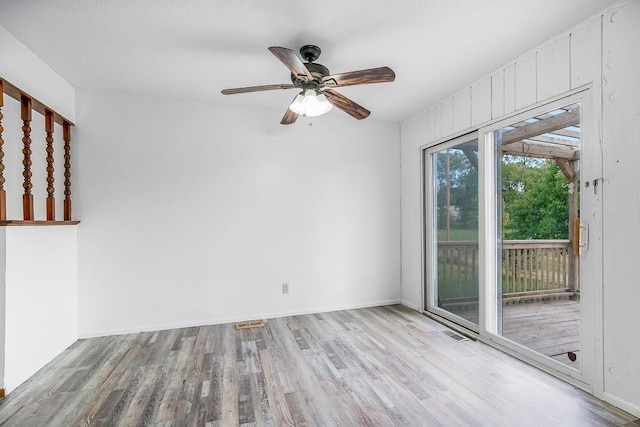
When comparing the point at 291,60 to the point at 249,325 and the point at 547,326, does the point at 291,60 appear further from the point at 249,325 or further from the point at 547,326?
the point at 547,326

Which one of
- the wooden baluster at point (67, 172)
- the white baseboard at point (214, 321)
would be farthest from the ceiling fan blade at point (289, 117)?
the white baseboard at point (214, 321)

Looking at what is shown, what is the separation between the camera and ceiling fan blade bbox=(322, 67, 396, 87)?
2129mm

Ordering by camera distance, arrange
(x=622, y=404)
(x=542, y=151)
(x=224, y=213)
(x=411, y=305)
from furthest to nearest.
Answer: (x=411, y=305)
(x=224, y=213)
(x=542, y=151)
(x=622, y=404)

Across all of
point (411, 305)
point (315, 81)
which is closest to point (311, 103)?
point (315, 81)

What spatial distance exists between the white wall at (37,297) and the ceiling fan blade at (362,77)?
256 centimetres

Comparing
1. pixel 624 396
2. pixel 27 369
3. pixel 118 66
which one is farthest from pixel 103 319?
pixel 624 396

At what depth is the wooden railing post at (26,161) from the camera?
7.79ft

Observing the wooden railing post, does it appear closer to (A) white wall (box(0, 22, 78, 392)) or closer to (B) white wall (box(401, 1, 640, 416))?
(A) white wall (box(0, 22, 78, 392))

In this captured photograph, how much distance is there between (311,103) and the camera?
2398 millimetres

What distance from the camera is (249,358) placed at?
8.98ft

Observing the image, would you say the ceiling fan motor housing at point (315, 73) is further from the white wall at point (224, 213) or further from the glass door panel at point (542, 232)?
the glass door panel at point (542, 232)

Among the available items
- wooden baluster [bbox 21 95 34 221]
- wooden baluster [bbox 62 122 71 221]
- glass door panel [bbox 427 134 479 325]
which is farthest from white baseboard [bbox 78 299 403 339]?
wooden baluster [bbox 21 95 34 221]

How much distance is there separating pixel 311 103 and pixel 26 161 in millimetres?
2226

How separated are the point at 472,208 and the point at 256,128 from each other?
2.63 meters
